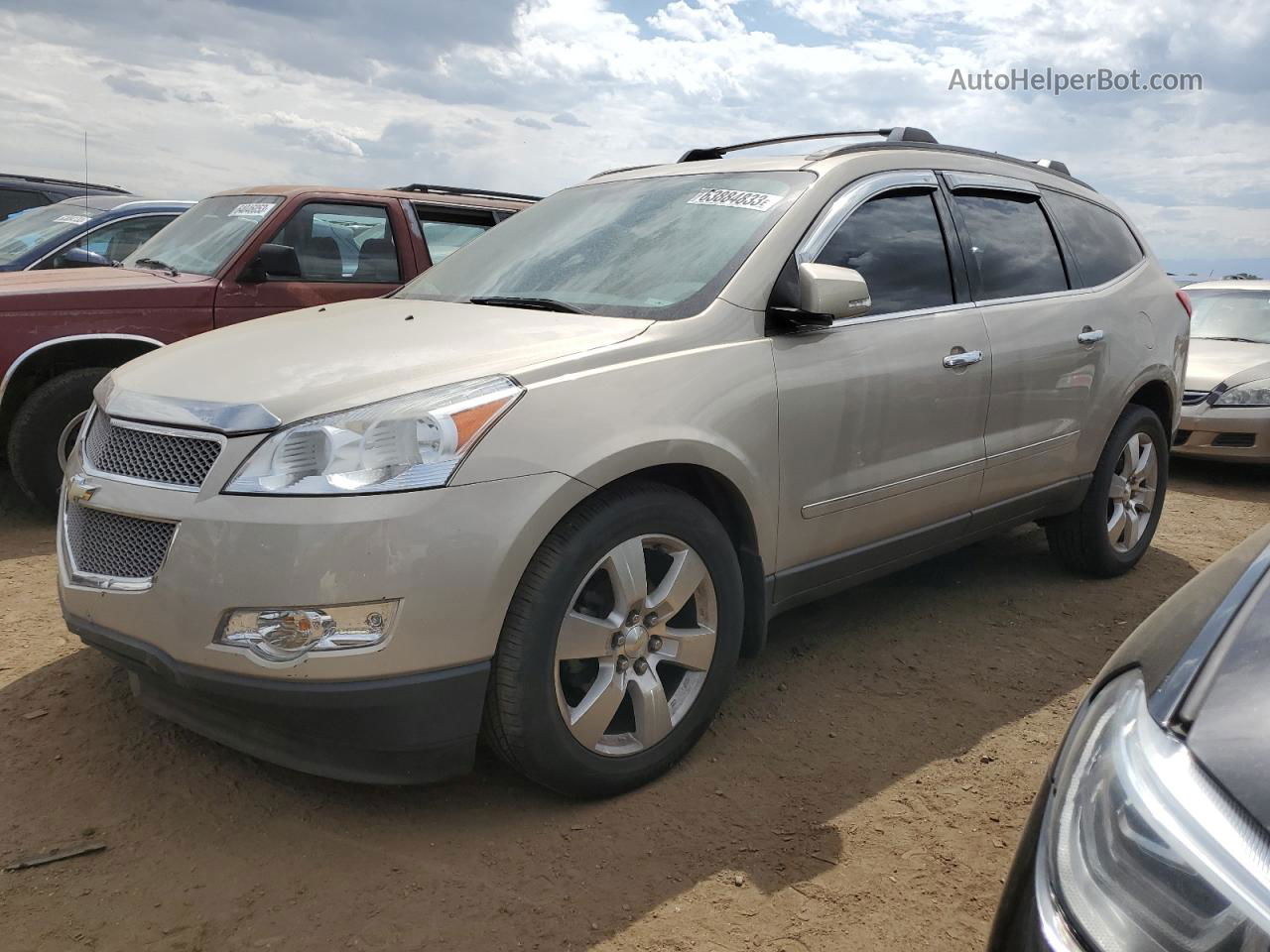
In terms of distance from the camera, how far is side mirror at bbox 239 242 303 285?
577 cm

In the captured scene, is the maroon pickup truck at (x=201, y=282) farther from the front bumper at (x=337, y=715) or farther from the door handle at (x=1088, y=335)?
the door handle at (x=1088, y=335)

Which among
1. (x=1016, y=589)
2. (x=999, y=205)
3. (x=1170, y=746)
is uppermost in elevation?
(x=999, y=205)

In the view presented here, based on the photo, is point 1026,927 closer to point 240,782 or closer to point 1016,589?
point 240,782

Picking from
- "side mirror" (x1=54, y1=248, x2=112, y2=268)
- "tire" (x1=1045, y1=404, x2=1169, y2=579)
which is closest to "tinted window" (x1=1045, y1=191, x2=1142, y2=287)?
"tire" (x1=1045, y1=404, x2=1169, y2=579)

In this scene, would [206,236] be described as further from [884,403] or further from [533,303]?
[884,403]

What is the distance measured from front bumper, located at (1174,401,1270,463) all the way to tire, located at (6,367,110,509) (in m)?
7.19

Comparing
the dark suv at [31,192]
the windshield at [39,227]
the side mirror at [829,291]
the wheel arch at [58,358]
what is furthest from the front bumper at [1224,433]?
the dark suv at [31,192]

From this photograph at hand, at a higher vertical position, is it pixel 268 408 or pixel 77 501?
pixel 268 408

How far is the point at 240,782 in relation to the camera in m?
2.88

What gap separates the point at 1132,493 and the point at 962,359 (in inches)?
69.0

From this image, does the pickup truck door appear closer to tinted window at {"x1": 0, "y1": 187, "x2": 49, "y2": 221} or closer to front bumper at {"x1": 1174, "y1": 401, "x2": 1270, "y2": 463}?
front bumper at {"x1": 1174, "y1": 401, "x2": 1270, "y2": 463}

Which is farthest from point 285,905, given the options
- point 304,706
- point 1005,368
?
point 1005,368

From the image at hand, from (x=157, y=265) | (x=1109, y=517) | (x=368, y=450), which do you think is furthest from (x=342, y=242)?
(x=1109, y=517)

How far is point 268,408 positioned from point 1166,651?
194 cm
